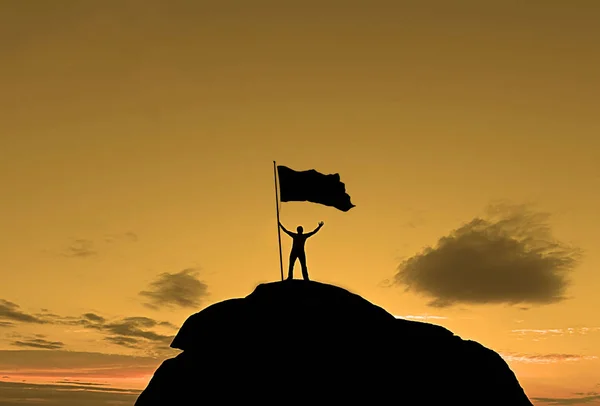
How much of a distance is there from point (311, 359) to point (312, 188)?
20.0 ft

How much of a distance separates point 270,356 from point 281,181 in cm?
603

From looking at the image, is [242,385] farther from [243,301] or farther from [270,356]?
[243,301]

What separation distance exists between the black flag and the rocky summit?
3147 millimetres

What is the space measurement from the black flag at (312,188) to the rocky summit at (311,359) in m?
3.15

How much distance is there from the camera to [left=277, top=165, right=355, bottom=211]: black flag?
25.0 meters

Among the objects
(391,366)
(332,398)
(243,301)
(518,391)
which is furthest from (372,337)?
(518,391)

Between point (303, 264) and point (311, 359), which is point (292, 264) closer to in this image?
point (303, 264)

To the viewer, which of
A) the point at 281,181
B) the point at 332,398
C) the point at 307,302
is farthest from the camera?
the point at 281,181

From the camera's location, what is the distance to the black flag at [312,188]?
25016mm

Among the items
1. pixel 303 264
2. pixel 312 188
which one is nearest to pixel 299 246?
pixel 303 264

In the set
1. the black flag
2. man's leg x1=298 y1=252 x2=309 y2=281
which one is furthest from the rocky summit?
the black flag

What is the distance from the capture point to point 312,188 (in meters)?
25.3

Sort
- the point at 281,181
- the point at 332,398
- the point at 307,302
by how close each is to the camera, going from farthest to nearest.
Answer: the point at 281,181 < the point at 307,302 < the point at 332,398

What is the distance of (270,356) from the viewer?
2238cm
